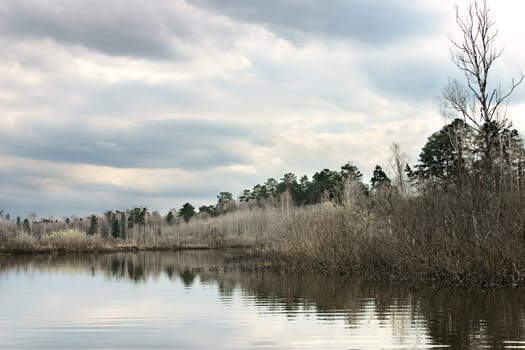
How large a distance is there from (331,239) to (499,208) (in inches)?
395

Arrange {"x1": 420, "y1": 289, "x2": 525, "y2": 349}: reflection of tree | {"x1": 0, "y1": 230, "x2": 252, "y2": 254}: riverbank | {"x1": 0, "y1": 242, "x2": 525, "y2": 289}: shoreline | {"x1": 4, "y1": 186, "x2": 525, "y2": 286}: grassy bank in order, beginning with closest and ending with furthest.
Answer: {"x1": 420, "y1": 289, "x2": 525, "y2": 349}: reflection of tree < {"x1": 4, "y1": 186, "x2": 525, "y2": 286}: grassy bank < {"x1": 0, "y1": 242, "x2": 525, "y2": 289}: shoreline < {"x1": 0, "y1": 230, "x2": 252, "y2": 254}: riverbank

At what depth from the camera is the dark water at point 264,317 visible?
10.0 m

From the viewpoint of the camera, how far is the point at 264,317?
13.4 meters

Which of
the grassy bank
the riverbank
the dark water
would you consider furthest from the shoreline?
the riverbank

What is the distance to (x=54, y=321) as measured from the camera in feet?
44.5

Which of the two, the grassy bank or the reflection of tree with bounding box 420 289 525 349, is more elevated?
the grassy bank

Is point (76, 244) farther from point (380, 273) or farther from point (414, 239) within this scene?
point (414, 239)

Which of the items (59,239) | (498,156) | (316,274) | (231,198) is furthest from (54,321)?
(231,198)

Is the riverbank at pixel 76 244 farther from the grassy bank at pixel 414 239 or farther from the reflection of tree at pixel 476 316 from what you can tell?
the reflection of tree at pixel 476 316

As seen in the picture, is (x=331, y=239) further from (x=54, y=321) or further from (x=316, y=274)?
(x=54, y=321)

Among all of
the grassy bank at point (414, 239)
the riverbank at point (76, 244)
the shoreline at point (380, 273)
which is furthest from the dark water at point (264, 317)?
the riverbank at point (76, 244)

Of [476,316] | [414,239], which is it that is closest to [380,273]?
[414,239]

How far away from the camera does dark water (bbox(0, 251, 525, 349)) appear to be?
10039mm

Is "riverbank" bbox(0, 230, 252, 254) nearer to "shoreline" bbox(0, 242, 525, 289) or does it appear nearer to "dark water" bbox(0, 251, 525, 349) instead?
"shoreline" bbox(0, 242, 525, 289)
